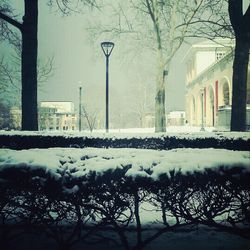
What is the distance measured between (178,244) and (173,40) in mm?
15292

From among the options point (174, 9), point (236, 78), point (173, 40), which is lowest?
point (236, 78)

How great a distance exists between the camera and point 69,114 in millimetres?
103125

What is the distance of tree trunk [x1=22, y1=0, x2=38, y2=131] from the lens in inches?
452

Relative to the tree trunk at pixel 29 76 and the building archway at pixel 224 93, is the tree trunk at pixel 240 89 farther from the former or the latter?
the building archway at pixel 224 93

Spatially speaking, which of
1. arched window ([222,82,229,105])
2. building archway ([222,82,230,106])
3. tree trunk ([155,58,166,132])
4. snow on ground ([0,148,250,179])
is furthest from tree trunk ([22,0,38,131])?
arched window ([222,82,229,105])

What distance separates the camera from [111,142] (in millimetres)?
10383

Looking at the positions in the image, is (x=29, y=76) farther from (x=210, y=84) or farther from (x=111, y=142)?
(x=210, y=84)

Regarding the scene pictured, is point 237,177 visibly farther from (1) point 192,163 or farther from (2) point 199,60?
(2) point 199,60

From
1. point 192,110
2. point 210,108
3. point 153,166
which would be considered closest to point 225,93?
point 210,108

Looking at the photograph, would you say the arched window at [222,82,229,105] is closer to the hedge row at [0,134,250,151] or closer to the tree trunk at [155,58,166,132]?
the tree trunk at [155,58,166,132]

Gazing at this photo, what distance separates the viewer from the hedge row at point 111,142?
32.3 ft

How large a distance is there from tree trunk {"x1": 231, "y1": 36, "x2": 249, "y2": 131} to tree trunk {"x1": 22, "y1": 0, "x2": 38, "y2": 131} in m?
7.32

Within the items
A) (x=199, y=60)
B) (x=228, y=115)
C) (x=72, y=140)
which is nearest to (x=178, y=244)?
(x=72, y=140)

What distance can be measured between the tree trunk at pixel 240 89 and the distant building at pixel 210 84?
13006mm
